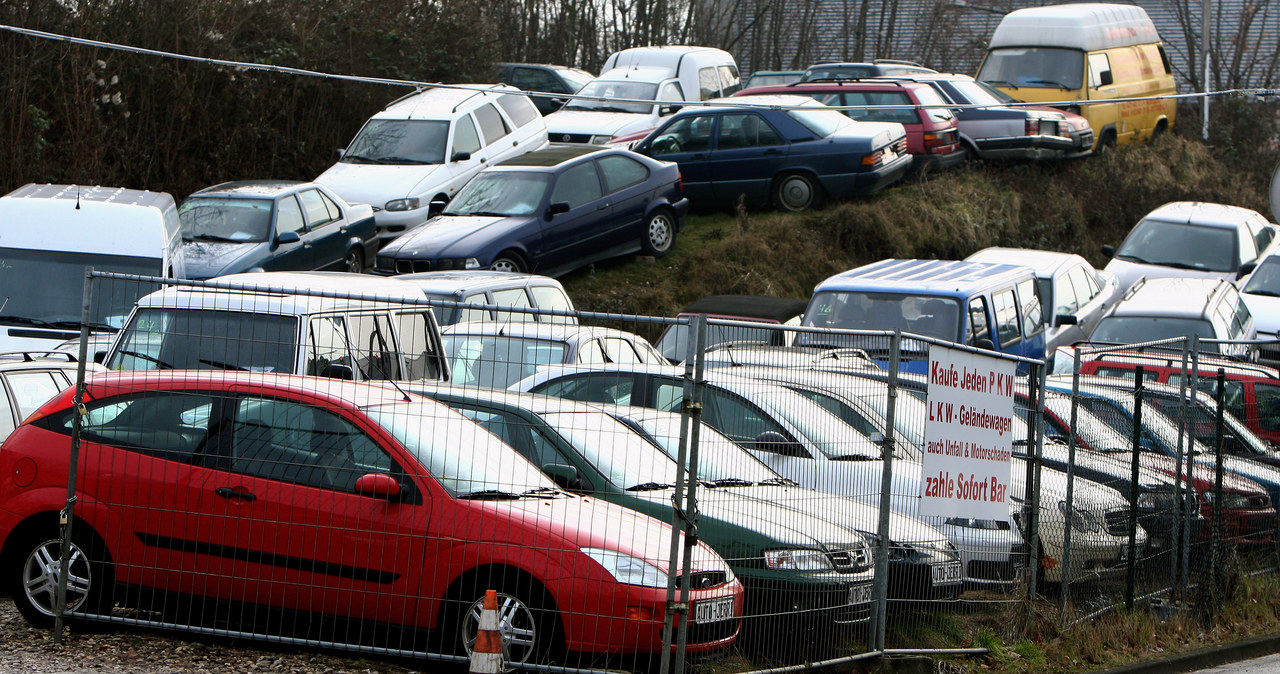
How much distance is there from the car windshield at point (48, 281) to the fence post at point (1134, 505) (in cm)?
893

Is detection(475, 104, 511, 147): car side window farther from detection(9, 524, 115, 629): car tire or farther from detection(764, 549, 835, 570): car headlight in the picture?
detection(764, 549, 835, 570): car headlight

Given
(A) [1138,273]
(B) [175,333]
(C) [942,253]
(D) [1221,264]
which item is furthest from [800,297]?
(B) [175,333]

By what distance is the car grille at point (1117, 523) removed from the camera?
8.91 meters

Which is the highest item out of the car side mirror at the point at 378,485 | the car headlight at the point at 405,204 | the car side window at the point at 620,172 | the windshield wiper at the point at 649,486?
the car side window at the point at 620,172

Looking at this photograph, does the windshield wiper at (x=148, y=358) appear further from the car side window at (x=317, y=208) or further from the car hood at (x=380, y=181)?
the car hood at (x=380, y=181)

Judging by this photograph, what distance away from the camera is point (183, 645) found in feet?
22.6

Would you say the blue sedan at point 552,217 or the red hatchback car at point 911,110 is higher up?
the red hatchback car at point 911,110

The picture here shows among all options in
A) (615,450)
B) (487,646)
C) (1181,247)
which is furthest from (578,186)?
(487,646)

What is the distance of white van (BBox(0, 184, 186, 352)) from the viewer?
42.1ft

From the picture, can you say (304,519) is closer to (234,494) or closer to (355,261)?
(234,494)

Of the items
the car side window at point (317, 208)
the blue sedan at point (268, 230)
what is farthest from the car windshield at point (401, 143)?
the car side window at point (317, 208)

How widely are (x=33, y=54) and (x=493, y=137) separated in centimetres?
675

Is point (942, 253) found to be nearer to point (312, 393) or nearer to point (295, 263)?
point (295, 263)

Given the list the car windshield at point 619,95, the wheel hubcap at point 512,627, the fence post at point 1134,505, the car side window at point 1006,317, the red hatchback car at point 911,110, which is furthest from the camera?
the car windshield at point 619,95
